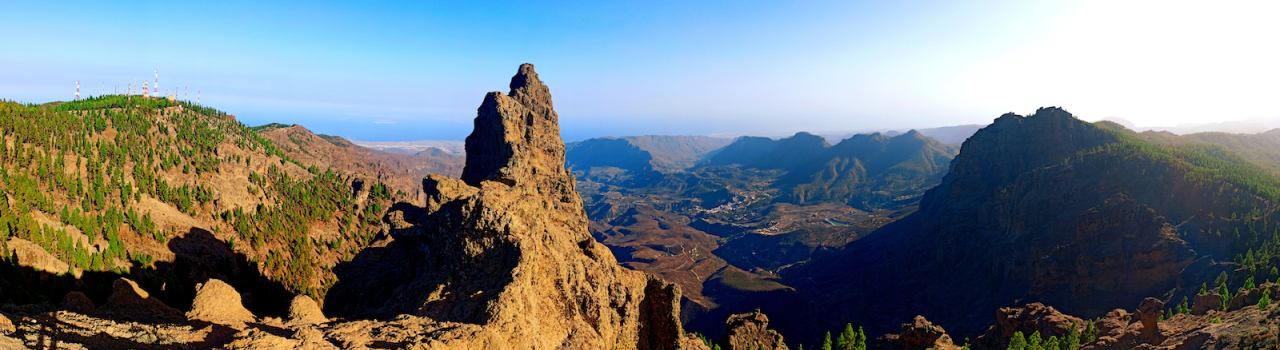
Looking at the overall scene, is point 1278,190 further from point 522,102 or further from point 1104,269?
point 522,102

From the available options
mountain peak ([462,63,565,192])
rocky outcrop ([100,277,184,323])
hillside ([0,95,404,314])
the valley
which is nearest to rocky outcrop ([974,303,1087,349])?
the valley

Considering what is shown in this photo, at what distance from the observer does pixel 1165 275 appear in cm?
6775

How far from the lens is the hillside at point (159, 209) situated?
36.5 m

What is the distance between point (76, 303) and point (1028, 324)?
82.7 meters

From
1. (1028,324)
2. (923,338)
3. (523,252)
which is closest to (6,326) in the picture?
(523,252)

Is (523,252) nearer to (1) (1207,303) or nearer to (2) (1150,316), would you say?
(2) (1150,316)

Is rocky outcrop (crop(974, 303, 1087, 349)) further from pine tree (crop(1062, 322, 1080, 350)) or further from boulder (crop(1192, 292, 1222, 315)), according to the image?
boulder (crop(1192, 292, 1222, 315))

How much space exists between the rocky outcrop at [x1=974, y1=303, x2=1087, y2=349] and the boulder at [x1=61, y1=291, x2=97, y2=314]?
263 ft

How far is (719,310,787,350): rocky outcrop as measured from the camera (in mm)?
52531

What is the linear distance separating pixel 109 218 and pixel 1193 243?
135083 mm

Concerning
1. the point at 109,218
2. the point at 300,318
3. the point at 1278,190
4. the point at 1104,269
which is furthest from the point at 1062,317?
the point at 109,218

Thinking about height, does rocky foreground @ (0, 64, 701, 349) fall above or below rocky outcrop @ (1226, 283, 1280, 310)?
above

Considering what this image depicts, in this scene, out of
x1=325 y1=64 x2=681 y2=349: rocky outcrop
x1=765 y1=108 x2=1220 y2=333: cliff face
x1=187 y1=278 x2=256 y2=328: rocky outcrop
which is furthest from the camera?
x1=765 y1=108 x2=1220 y2=333: cliff face

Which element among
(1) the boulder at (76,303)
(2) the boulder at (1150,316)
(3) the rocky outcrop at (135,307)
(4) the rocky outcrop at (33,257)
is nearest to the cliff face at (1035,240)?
(2) the boulder at (1150,316)
